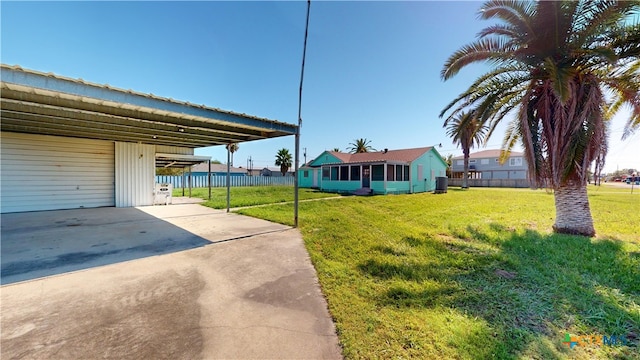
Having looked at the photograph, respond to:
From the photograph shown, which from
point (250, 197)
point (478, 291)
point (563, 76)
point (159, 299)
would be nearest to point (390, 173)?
point (250, 197)

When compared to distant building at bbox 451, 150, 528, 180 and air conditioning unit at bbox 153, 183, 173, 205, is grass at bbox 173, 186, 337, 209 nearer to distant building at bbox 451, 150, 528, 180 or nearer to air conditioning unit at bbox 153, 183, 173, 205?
air conditioning unit at bbox 153, 183, 173, 205

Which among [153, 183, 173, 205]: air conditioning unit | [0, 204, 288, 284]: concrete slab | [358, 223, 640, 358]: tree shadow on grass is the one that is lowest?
[358, 223, 640, 358]: tree shadow on grass

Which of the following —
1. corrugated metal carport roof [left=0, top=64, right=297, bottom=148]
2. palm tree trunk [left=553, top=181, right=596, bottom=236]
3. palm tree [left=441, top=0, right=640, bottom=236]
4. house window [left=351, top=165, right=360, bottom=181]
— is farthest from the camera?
house window [left=351, top=165, right=360, bottom=181]

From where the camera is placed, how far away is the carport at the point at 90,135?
4.75m

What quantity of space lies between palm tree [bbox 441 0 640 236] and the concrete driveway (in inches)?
263

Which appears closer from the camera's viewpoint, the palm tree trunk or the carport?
the carport

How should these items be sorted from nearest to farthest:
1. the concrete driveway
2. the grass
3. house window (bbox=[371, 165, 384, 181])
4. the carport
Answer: the concrete driveway < the carport < the grass < house window (bbox=[371, 165, 384, 181])

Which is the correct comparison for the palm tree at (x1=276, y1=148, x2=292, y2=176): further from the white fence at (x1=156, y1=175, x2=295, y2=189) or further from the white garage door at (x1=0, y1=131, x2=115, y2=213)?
the white garage door at (x1=0, y1=131, x2=115, y2=213)

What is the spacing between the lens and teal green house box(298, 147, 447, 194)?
1761cm

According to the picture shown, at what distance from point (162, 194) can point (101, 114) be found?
647 cm

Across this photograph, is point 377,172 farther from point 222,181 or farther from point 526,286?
point 222,181

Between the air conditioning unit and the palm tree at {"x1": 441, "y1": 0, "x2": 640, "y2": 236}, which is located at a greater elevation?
the palm tree at {"x1": 441, "y1": 0, "x2": 640, "y2": 236}

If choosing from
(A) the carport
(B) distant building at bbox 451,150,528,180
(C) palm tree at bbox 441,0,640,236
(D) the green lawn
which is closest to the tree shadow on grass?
(D) the green lawn

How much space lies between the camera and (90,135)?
30.3ft
